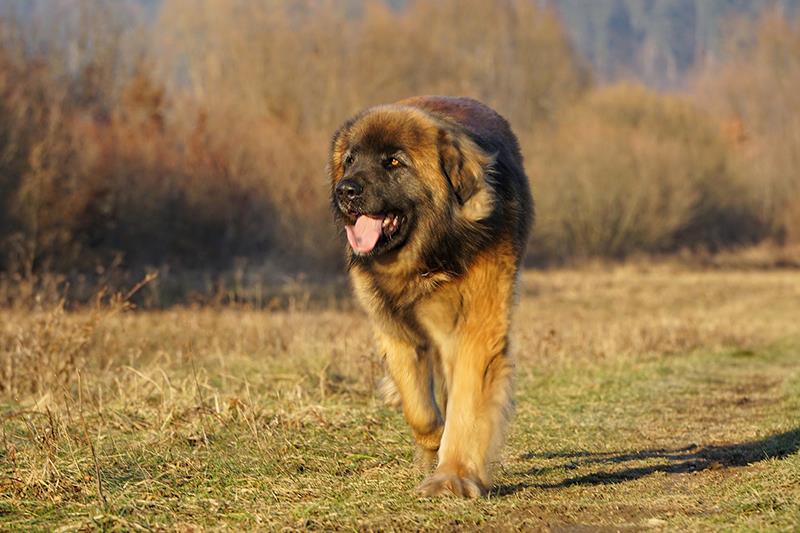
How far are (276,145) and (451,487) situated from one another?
2531cm

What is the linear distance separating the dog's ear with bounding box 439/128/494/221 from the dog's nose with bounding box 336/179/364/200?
1.46 feet

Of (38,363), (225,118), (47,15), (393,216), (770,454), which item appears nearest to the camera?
(393,216)

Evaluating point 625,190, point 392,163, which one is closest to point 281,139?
point 625,190

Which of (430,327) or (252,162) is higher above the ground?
(430,327)

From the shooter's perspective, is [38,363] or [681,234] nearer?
[38,363]

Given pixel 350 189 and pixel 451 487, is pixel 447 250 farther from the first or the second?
pixel 451 487

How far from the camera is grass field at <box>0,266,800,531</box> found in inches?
186

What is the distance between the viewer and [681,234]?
36.8 meters

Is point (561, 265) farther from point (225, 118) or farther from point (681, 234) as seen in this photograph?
point (225, 118)

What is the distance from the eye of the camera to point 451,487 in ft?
16.2

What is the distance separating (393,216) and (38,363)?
409 centimetres

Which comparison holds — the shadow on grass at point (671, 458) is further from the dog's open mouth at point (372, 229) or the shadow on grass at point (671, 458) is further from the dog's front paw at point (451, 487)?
the dog's open mouth at point (372, 229)

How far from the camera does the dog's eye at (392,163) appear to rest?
17.2 ft

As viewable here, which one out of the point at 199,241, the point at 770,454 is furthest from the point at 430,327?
the point at 199,241
